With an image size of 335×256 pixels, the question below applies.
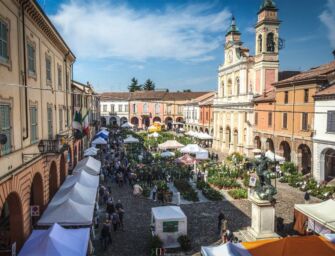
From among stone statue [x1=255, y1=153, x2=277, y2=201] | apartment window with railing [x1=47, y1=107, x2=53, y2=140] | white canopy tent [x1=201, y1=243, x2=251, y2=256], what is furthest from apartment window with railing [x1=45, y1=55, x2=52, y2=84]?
white canopy tent [x1=201, y1=243, x2=251, y2=256]

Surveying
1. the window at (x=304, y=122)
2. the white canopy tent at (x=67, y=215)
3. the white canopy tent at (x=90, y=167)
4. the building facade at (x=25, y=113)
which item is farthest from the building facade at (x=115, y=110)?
the white canopy tent at (x=67, y=215)

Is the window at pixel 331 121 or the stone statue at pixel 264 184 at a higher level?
the window at pixel 331 121

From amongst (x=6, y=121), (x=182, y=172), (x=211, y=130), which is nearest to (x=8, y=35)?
(x=6, y=121)

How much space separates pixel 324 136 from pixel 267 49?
16083mm

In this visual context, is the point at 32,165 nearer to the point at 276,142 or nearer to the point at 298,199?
the point at 298,199

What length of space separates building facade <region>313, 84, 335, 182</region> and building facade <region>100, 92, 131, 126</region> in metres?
64.1

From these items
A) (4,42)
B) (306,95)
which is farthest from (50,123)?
(306,95)

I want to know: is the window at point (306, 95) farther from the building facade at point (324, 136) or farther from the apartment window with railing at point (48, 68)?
the apartment window with railing at point (48, 68)

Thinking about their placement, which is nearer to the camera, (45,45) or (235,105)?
(45,45)

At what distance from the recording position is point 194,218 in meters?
18.1

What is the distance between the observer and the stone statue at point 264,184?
13.6 metres

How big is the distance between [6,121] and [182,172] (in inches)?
754

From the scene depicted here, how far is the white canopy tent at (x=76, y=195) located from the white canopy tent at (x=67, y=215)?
1.48 feet

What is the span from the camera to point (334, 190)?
22.5 metres
